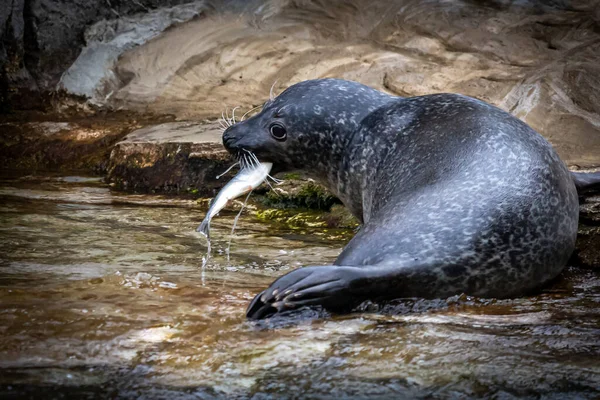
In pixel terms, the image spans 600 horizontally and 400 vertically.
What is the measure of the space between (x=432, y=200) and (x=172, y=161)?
362 cm

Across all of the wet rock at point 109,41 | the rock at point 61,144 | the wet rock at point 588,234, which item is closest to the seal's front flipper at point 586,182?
the wet rock at point 588,234

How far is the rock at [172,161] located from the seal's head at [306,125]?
5.93 feet

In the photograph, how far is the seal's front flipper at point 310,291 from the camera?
285 centimetres

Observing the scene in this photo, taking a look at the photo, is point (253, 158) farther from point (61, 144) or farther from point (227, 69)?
point (227, 69)

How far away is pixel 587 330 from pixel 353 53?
19.1 ft

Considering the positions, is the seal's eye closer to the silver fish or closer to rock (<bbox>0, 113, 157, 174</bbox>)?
the silver fish

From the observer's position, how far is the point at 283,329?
9.06 feet

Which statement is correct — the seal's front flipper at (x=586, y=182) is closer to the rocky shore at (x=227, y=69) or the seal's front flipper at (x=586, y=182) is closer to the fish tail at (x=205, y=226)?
the rocky shore at (x=227, y=69)

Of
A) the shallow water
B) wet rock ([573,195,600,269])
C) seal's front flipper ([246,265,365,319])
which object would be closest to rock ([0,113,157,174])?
the shallow water

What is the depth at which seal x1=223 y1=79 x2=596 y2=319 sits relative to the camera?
2986 mm

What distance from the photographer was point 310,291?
2854mm

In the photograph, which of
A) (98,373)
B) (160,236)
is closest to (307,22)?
(160,236)

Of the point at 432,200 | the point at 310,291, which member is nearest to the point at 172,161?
the point at 432,200

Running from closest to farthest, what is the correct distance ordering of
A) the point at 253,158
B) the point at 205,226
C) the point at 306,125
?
the point at 205,226 < the point at 306,125 < the point at 253,158
